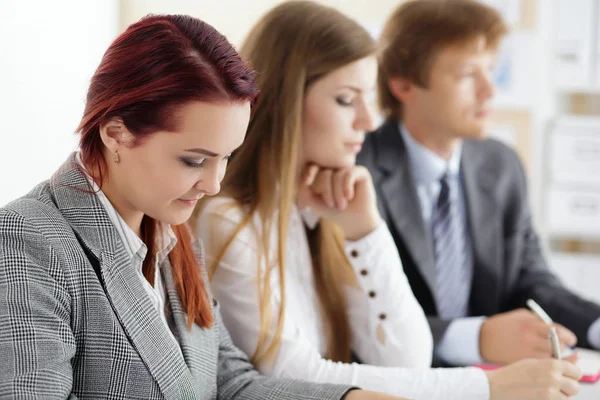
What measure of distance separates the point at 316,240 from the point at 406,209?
420 millimetres

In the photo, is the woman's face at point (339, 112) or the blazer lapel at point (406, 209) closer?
the woman's face at point (339, 112)

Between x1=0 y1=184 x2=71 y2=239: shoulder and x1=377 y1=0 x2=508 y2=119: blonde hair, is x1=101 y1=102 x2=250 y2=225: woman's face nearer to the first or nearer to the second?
x1=0 y1=184 x2=71 y2=239: shoulder

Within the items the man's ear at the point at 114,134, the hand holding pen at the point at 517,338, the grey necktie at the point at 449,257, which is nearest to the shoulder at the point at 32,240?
the man's ear at the point at 114,134

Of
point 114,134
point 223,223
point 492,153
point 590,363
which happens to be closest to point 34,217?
point 114,134

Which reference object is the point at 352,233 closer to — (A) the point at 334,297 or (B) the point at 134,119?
(A) the point at 334,297

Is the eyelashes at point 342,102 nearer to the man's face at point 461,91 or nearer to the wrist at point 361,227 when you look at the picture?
the wrist at point 361,227

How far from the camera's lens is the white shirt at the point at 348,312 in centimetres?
131

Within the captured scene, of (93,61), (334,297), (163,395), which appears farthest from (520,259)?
(163,395)

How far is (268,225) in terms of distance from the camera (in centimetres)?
141

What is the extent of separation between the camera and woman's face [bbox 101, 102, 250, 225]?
0.96 meters

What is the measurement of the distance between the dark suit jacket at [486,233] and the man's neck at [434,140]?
0.19ft

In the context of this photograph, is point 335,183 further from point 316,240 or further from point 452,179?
point 452,179

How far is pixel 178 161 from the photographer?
3.19 ft

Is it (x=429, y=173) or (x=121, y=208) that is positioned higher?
(x=121, y=208)
